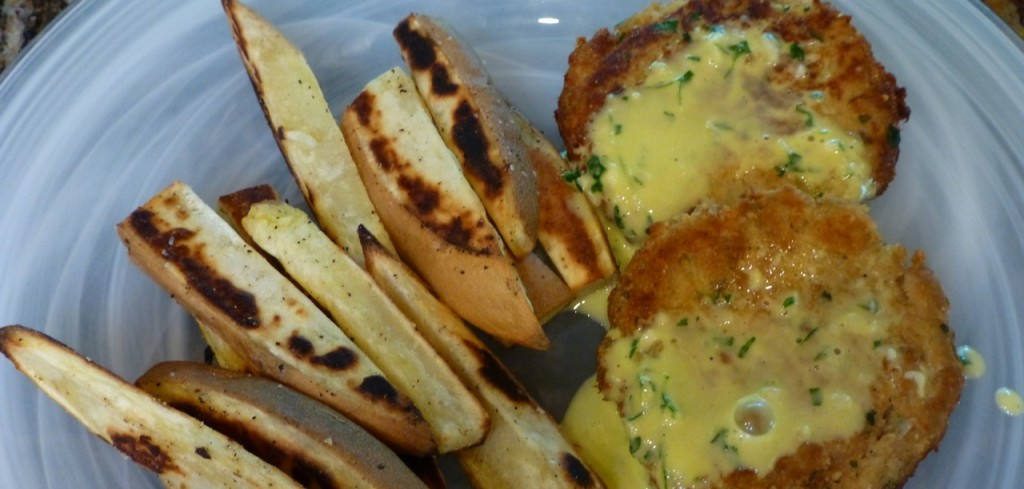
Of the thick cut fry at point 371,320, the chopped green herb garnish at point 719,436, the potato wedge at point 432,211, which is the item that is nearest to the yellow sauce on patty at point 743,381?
the chopped green herb garnish at point 719,436

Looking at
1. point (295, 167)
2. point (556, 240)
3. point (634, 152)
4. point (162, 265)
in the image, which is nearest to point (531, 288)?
point (556, 240)

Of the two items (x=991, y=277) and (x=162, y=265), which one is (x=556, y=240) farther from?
(x=991, y=277)

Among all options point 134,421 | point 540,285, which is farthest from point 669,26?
point 134,421

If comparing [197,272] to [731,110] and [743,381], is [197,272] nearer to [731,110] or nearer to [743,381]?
[743,381]

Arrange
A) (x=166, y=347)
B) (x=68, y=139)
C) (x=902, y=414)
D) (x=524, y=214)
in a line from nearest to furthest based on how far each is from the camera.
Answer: (x=902, y=414) → (x=524, y=214) → (x=166, y=347) → (x=68, y=139)

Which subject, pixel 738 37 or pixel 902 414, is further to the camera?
pixel 738 37

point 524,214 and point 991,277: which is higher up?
point 991,277

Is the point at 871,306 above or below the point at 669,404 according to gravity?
above
